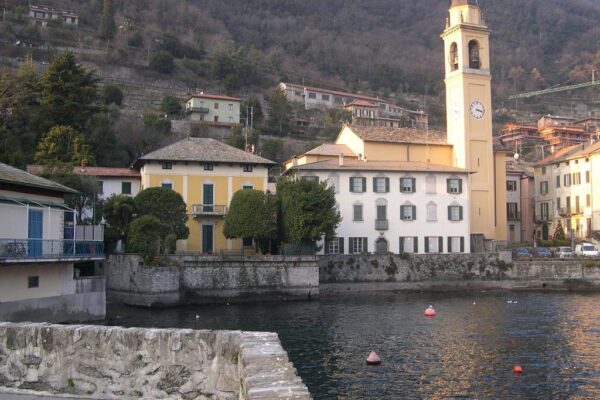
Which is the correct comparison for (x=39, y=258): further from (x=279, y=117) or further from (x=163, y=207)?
(x=279, y=117)

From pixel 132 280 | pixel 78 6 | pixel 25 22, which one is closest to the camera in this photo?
pixel 132 280

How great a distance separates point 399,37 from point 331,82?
5758 cm

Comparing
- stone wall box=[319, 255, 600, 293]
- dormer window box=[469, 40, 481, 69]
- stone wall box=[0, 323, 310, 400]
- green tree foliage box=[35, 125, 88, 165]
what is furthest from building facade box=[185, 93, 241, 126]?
stone wall box=[0, 323, 310, 400]

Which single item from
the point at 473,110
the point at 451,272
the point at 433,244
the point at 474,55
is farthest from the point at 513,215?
the point at 451,272

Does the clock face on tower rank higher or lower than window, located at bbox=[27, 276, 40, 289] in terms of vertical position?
higher

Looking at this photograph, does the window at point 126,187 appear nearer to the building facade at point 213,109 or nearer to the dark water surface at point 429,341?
the dark water surface at point 429,341

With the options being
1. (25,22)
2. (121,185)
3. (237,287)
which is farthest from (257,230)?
(25,22)

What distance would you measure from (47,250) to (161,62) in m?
89.6

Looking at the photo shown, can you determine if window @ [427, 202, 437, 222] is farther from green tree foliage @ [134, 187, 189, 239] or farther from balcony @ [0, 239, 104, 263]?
balcony @ [0, 239, 104, 263]

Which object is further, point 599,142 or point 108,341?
point 599,142

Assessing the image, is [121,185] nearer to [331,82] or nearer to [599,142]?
[599,142]

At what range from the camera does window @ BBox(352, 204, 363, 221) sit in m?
51.7

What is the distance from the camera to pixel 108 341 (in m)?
9.25

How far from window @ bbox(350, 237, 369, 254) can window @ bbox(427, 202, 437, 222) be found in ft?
20.9
